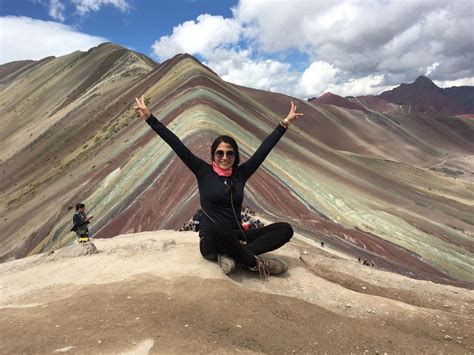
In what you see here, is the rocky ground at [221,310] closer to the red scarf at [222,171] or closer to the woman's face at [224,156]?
the red scarf at [222,171]

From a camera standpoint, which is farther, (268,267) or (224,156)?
(268,267)

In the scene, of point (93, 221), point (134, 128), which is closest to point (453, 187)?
point (134, 128)

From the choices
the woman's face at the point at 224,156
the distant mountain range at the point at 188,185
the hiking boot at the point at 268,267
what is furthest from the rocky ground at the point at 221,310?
the distant mountain range at the point at 188,185

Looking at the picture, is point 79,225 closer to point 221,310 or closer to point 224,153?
point 224,153

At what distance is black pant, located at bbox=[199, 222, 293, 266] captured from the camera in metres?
6.41

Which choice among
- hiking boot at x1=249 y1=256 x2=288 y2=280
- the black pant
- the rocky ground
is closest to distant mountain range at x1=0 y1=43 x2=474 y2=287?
the rocky ground

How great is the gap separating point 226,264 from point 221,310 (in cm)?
111

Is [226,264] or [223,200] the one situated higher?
[223,200]

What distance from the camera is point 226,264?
659 cm

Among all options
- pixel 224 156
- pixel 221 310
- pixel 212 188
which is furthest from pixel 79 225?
pixel 221 310

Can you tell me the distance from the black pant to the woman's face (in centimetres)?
105

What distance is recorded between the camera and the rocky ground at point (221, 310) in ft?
15.9

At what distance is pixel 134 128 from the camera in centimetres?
3091

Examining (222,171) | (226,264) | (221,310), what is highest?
(222,171)
